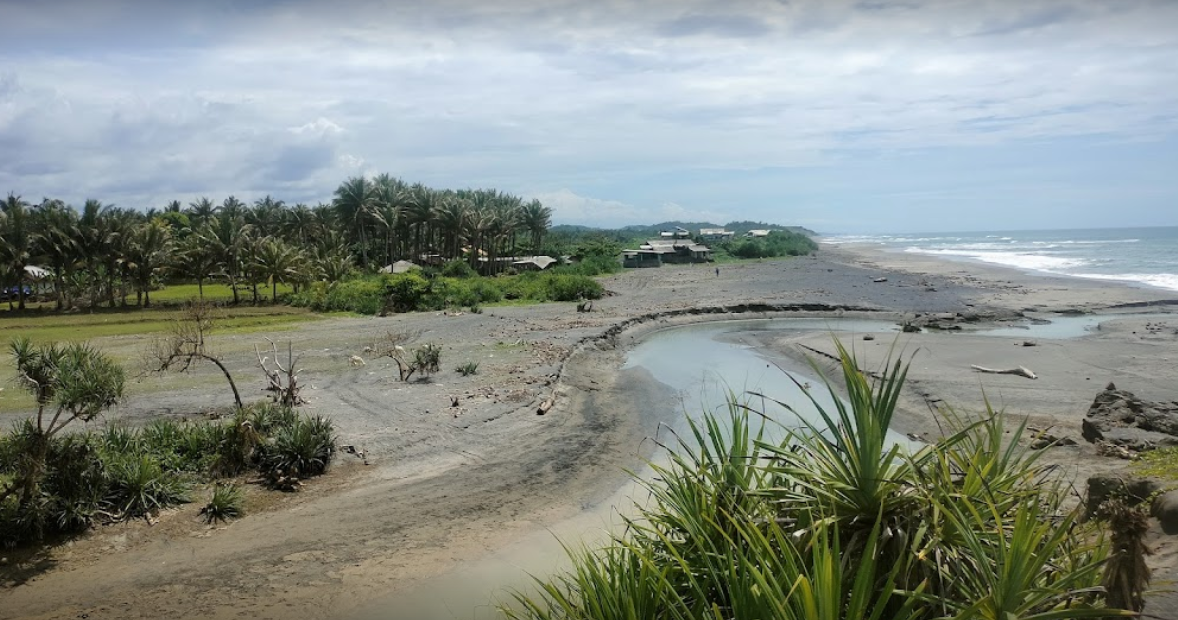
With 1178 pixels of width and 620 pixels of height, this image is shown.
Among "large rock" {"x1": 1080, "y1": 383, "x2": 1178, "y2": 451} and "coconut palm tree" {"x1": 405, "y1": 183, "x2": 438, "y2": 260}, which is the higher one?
"coconut palm tree" {"x1": 405, "y1": 183, "x2": 438, "y2": 260}

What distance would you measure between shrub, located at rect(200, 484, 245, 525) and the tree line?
145ft

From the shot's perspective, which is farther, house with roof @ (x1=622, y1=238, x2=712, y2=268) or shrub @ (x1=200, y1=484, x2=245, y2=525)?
house with roof @ (x1=622, y1=238, x2=712, y2=268)

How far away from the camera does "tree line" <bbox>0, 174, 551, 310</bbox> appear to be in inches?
1938

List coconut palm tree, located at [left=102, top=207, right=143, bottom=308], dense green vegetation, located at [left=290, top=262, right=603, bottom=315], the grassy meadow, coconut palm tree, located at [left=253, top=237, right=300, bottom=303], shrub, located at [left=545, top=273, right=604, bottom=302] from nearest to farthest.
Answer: the grassy meadow
dense green vegetation, located at [left=290, top=262, right=603, bottom=315]
coconut palm tree, located at [left=102, top=207, right=143, bottom=308]
shrub, located at [left=545, top=273, right=604, bottom=302]
coconut palm tree, located at [left=253, top=237, right=300, bottom=303]

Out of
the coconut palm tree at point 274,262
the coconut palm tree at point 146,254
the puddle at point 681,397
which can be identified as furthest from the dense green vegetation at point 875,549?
the coconut palm tree at point 146,254

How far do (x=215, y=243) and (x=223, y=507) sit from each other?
47125mm

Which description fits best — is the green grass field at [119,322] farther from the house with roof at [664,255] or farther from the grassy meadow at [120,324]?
the house with roof at [664,255]

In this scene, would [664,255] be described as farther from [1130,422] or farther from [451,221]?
→ [1130,422]

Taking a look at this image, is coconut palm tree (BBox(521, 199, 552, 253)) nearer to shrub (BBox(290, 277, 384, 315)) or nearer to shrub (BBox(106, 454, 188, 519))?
shrub (BBox(290, 277, 384, 315))

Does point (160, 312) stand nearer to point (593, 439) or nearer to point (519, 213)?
point (593, 439)

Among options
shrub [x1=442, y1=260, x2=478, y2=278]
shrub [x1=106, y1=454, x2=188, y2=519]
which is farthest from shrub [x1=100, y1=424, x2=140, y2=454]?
shrub [x1=442, y1=260, x2=478, y2=278]

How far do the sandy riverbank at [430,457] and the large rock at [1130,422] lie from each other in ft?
3.11

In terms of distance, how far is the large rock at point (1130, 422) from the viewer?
561 inches

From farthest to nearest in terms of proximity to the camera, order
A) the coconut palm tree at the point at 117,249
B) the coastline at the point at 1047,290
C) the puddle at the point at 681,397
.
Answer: the coconut palm tree at the point at 117,249
the coastline at the point at 1047,290
the puddle at the point at 681,397
